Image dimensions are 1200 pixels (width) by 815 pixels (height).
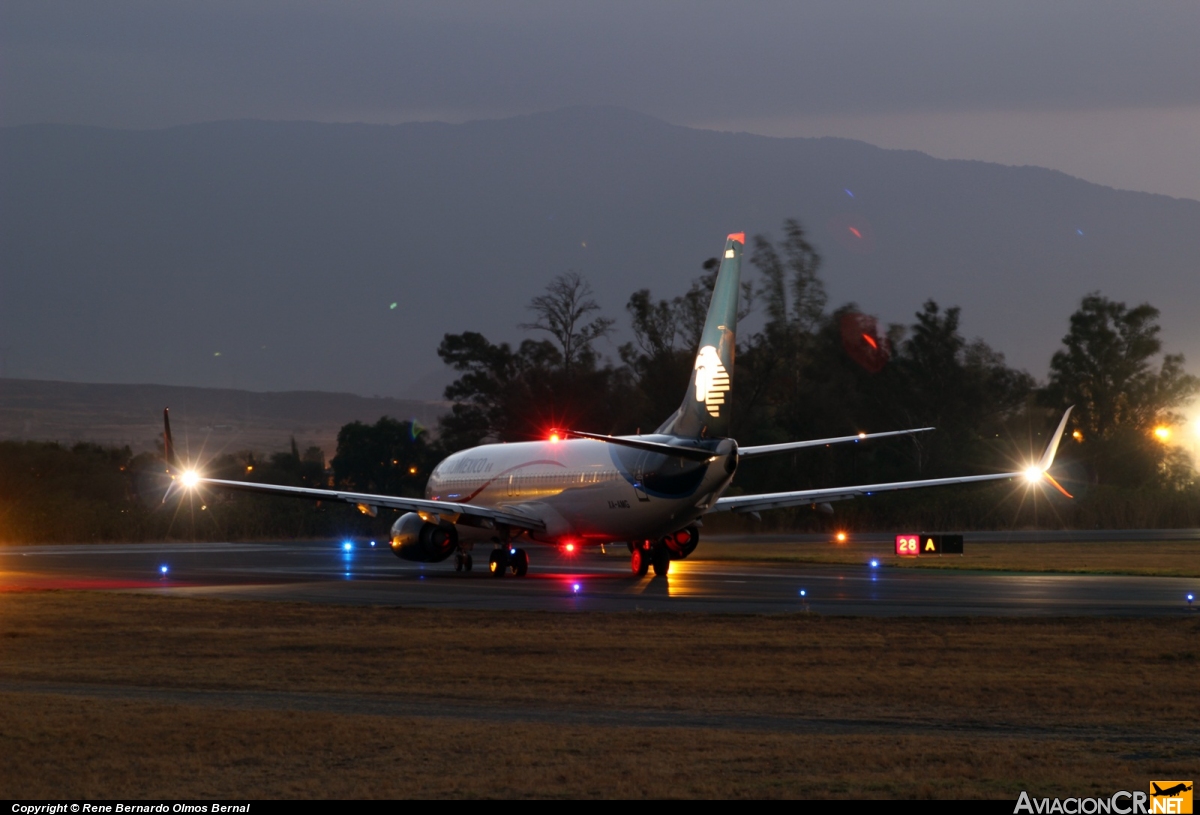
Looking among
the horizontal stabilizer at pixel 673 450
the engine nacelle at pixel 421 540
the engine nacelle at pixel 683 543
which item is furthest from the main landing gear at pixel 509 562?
the horizontal stabilizer at pixel 673 450

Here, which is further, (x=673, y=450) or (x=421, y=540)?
(x=421, y=540)

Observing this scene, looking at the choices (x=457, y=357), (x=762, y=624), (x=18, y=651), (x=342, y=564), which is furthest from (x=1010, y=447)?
(x=18, y=651)

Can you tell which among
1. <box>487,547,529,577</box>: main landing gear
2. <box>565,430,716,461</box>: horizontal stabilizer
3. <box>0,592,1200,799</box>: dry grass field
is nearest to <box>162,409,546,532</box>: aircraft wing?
<box>487,547,529,577</box>: main landing gear

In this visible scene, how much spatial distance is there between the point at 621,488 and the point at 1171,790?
28.2m

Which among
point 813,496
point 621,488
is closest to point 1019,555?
point 813,496

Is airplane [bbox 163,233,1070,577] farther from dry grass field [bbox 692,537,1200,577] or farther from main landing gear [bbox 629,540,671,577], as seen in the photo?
dry grass field [bbox 692,537,1200,577]

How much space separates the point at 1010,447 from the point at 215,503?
4724 cm

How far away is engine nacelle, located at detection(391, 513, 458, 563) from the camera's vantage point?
39812 millimetres

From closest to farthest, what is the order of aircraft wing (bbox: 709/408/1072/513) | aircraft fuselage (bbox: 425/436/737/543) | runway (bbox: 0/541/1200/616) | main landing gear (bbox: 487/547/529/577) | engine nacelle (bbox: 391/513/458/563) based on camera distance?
runway (bbox: 0/541/1200/616)
aircraft fuselage (bbox: 425/436/737/543)
main landing gear (bbox: 487/547/529/577)
engine nacelle (bbox: 391/513/458/563)
aircraft wing (bbox: 709/408/1072/513)

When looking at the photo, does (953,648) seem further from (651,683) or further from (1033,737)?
(1033,737)

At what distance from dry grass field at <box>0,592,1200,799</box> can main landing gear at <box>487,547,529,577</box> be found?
14855 millimetres

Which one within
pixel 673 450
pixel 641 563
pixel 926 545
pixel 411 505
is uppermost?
pixel 673 450

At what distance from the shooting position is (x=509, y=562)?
3894 centimetres

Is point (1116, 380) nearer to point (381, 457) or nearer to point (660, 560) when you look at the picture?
point (381, 457)
